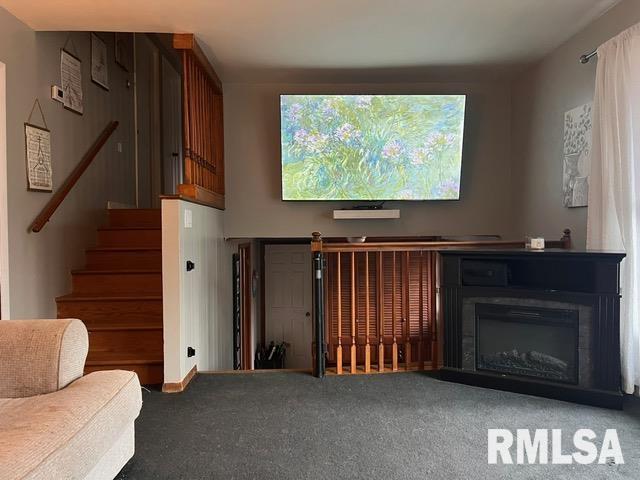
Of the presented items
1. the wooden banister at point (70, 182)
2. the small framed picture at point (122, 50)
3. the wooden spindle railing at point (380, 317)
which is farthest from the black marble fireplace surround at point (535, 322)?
the small framed picture at point (122, 50)

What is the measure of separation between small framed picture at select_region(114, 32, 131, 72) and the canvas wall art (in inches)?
169

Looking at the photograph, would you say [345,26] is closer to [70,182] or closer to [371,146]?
[371,146]

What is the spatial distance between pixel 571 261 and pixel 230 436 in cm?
227

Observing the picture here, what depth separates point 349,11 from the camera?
2.81 meters

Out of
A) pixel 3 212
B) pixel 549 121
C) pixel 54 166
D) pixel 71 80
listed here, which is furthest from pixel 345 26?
pixel 3 212

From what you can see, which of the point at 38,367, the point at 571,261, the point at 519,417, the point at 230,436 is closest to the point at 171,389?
the point at 230,436

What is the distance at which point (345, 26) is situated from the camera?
303cm

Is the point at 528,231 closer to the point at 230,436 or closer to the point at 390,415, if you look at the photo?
the point at 390,415

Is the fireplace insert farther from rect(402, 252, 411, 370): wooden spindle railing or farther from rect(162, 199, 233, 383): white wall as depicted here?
rect(162, 199, 233, 383): white wall

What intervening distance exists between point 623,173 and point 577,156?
2.47 ft

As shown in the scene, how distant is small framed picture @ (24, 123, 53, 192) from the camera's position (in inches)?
117

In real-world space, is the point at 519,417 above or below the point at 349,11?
below

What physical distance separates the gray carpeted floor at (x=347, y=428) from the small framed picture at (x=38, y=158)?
1684mm

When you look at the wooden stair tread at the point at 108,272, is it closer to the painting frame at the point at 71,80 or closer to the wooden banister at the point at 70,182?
the wooden banister at the point at 70,182
